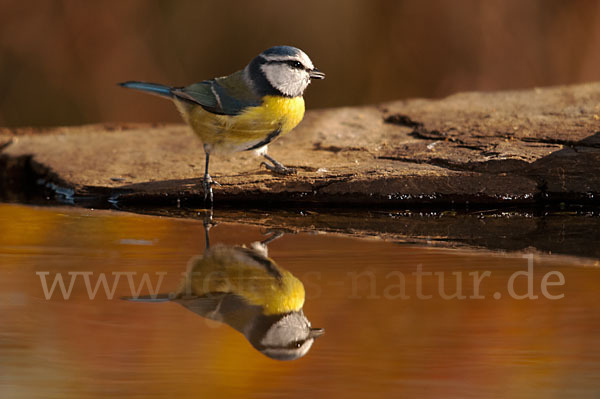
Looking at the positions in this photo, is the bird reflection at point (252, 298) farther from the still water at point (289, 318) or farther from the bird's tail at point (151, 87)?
the bird's tail at point (151, 87)

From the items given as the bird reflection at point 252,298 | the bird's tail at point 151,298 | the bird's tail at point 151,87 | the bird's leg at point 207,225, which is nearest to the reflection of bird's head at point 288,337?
the bird reflection at point 252,298

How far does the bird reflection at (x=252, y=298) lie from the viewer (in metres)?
1.48

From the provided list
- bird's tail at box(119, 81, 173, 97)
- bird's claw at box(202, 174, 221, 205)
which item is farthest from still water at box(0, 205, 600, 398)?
bird's tail at box(119, 81, 173, 97)

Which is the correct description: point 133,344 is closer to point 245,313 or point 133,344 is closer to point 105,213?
point 245,313

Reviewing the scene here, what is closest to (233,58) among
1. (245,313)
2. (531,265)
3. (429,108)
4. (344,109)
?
(344,109)

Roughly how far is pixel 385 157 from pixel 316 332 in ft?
6.44

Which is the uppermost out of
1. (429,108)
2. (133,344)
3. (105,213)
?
(429,108)

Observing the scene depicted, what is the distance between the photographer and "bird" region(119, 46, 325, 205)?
2969mm

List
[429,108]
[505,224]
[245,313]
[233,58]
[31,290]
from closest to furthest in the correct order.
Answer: [245,313]
[31,290]
[505,224]
[429,108]
[233,58]

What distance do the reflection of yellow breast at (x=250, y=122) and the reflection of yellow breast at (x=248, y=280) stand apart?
0.83 m

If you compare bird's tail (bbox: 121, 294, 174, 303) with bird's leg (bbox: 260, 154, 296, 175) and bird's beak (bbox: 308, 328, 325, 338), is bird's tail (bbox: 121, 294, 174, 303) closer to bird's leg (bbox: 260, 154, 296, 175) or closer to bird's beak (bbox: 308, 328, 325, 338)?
bird's beak (bbox: 308, 328, 325, 338)

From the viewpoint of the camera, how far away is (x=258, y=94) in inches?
117

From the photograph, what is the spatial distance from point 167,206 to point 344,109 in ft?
5.25

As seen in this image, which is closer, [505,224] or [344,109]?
[505,224]
